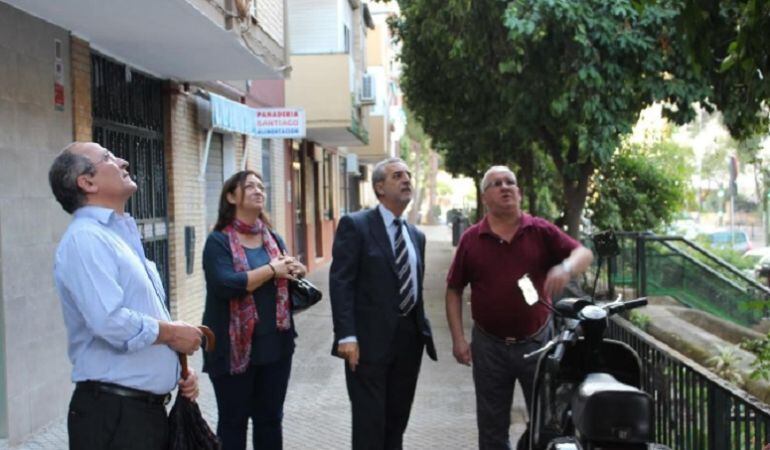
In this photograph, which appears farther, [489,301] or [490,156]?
[490,156]

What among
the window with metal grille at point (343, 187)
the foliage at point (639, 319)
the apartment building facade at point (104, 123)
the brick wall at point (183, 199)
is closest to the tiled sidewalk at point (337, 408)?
the apartment building facade at point (104, 123)

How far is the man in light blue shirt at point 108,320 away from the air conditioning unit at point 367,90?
18525 millimetres

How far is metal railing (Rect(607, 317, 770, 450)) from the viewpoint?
4227 mm

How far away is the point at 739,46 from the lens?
4781mm

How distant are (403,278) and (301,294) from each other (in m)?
0.63

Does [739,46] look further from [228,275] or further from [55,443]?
[55,443]

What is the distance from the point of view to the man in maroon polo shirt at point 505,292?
17.0 feet

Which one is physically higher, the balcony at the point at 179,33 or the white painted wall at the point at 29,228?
the balcony at the point at 179,33

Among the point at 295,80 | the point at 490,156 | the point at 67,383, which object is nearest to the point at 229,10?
the point at 67,383

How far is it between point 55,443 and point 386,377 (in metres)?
2.98

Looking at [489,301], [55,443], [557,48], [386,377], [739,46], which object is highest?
[557,48]

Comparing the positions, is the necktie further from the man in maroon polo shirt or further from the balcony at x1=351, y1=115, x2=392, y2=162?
the balcony at x1=351, y1=115, x2=392, y2=162

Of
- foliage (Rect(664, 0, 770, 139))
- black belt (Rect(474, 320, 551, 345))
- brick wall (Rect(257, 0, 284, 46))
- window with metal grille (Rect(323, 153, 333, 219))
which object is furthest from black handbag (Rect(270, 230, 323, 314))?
window with metal grille (Rect(323, 153, 333, 219))

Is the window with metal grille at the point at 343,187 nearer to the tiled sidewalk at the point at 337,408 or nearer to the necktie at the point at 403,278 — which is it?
the tiled sidewalk at the point at 337,408
